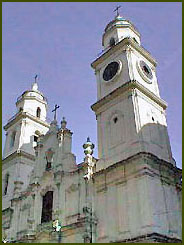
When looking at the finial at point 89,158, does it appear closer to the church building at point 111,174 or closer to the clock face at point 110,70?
the church building at point 111,174

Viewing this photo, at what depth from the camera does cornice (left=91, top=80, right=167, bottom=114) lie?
26.6 metres

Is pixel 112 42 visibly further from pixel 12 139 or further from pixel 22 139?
pixel 12 139

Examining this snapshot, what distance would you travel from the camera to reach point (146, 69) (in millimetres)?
30406

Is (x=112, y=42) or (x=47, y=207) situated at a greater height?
(x=112, y=42)

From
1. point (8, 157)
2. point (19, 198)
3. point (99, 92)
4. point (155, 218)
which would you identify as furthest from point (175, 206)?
point (8, 157)

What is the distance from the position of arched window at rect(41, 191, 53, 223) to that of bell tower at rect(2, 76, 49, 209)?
4.97 meters

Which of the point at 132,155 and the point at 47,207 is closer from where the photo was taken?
the point at 132,155

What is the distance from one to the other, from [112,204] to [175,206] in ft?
14.9

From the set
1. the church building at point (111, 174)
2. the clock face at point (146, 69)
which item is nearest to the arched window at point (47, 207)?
the church building at point (111, 174)

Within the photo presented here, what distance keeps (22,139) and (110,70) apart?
12955 millimetres

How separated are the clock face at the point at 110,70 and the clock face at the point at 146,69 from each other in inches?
94.6

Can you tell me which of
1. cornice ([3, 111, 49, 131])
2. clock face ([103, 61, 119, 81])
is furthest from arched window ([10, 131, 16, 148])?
clock face ([103, 61, 119, 81])

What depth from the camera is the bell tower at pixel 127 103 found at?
24.9 metres

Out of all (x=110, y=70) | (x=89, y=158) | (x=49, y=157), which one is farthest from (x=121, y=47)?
(x=49, y=157)
